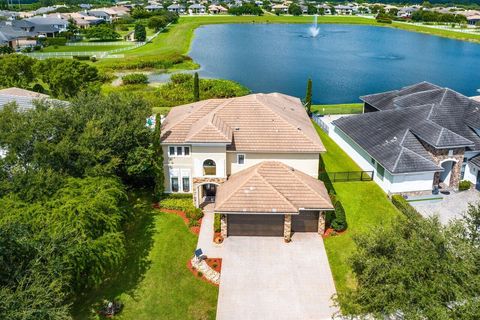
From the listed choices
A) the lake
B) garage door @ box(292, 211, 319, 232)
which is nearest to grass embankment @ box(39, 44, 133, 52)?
the lake

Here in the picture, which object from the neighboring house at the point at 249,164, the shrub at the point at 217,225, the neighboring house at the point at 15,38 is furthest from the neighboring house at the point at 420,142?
the neighboring house at the point at 15,38

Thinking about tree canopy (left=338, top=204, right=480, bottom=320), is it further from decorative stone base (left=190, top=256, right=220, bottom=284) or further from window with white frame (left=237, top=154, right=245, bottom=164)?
window with white frame (left=237, top=154, right=245, bottom=164)

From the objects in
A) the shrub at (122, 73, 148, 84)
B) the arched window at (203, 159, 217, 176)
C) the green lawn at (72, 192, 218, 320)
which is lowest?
the green lawn at (72, 192, 218, 320)

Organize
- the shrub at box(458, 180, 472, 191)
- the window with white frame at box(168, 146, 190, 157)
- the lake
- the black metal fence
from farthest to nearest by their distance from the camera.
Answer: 1. the lake
2. the black metal fence
3. the shrub at box(458, 180, 472, 191)
4. the window with white frame at box(168, 146, 190, 157)

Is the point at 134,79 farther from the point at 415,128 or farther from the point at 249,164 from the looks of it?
the point at 415,128

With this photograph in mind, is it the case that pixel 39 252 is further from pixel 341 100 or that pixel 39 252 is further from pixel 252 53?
pixel 252 53

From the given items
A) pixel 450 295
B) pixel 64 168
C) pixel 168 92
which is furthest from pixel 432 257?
pixel 168 92
